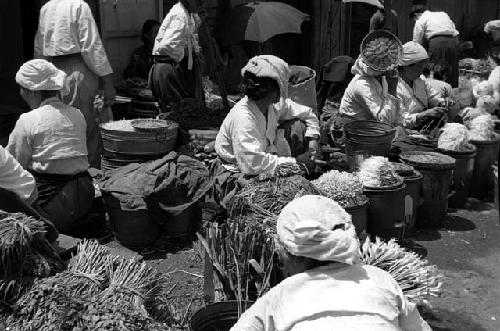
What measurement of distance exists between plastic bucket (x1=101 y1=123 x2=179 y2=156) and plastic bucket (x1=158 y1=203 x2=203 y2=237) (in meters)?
0.78

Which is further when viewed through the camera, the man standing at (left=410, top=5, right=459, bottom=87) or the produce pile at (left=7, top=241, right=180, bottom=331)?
the man standing at (left=410, top=5, right=459, bottom=87)

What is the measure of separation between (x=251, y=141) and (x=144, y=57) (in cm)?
386

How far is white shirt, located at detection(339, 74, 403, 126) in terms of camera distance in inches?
267

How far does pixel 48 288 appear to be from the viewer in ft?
11.6

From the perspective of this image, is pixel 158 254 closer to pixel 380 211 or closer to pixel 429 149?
pixel 380 211

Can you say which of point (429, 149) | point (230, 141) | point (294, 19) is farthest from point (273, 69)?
point (294, 19)

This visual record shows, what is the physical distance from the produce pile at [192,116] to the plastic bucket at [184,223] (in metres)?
1.45

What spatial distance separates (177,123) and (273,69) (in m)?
1.82

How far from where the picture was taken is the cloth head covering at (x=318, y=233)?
8.25 feet

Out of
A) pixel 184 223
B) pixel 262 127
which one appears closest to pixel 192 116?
pixel 184 223

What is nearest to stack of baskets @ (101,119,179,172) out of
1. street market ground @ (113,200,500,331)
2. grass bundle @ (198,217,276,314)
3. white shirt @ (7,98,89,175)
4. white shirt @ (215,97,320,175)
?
white shirt @ (7,98,89,175)

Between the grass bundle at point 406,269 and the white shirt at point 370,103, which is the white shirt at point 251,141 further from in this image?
the white shirt at point 370,103

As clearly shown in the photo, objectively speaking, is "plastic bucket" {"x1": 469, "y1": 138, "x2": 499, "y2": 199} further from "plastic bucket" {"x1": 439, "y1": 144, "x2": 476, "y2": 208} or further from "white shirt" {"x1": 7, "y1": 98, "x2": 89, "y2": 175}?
"white shirt" {"x1": 7, "y1": 98, "x2": 89, "y2": 175}

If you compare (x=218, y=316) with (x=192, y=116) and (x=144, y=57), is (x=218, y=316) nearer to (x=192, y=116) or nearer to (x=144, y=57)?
(x=192, y=116)
